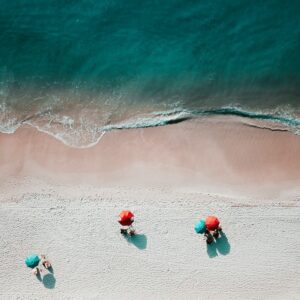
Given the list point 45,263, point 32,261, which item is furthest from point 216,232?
point 32,261

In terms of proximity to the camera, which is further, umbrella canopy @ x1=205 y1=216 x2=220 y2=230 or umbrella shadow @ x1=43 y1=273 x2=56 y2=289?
umbrella shadow @ x1=43 y1=273 x2=56 y2=289

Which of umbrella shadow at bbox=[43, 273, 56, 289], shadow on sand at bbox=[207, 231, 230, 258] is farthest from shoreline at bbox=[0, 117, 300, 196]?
umbrella shadow at bbox=[43, 273, 56, 289]

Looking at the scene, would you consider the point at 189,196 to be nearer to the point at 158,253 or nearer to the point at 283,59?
the point at 158,253

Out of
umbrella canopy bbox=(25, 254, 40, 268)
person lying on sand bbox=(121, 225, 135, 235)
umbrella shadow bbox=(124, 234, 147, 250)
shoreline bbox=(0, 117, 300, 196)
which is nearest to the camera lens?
umbrella canopy bbox=(25, 254, 40, 268)

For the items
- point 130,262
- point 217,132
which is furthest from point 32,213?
point 217,132

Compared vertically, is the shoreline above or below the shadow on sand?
above

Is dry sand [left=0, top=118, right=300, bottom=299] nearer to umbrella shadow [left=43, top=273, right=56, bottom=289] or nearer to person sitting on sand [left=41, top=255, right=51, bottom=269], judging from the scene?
umbrella shadow [left=43, top=273, right=56, bottom=289]

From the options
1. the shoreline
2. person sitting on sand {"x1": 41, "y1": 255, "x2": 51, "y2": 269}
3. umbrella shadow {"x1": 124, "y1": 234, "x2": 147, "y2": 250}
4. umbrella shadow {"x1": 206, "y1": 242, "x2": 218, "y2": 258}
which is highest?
the shoreline

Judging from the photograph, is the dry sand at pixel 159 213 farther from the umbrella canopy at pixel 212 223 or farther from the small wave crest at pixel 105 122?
the umbrella canopy at pixel 212 223
